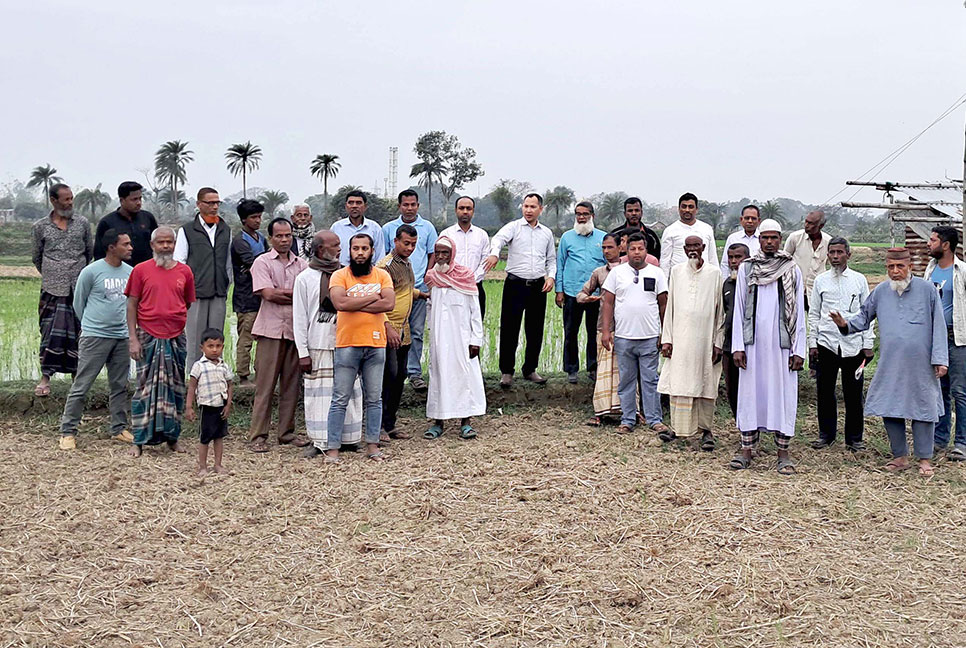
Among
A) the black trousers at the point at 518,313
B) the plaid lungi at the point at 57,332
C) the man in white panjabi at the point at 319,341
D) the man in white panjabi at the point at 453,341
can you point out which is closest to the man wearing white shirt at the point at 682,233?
the black trousers at the point at 518,313

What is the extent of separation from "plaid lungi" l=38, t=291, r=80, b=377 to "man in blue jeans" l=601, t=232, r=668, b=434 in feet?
15.0

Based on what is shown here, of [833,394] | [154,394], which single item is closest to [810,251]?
[833,394]

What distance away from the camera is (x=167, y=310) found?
670cm

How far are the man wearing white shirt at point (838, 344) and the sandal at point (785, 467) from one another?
3.13ft

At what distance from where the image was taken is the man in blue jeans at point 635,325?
7.38 metres

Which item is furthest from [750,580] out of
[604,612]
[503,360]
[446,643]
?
[503,360]

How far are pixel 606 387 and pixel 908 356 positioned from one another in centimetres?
246

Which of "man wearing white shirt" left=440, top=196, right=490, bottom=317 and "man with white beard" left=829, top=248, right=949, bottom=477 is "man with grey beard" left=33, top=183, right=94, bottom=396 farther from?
"man with white beard" left=829, top=248, right=949, bottom=477

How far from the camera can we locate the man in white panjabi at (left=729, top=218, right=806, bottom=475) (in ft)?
21.2

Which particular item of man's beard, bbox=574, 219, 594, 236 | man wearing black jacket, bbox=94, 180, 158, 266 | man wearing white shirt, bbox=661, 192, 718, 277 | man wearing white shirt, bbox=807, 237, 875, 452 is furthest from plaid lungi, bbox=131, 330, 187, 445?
man wearing white shirt, bbox=807, 237, 875, 452

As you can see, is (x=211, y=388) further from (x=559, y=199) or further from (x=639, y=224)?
(x=559, y=199)

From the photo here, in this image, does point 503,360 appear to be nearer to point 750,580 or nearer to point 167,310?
point 167,310

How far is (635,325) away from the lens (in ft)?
24.2

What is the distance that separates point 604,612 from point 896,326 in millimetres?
3678
